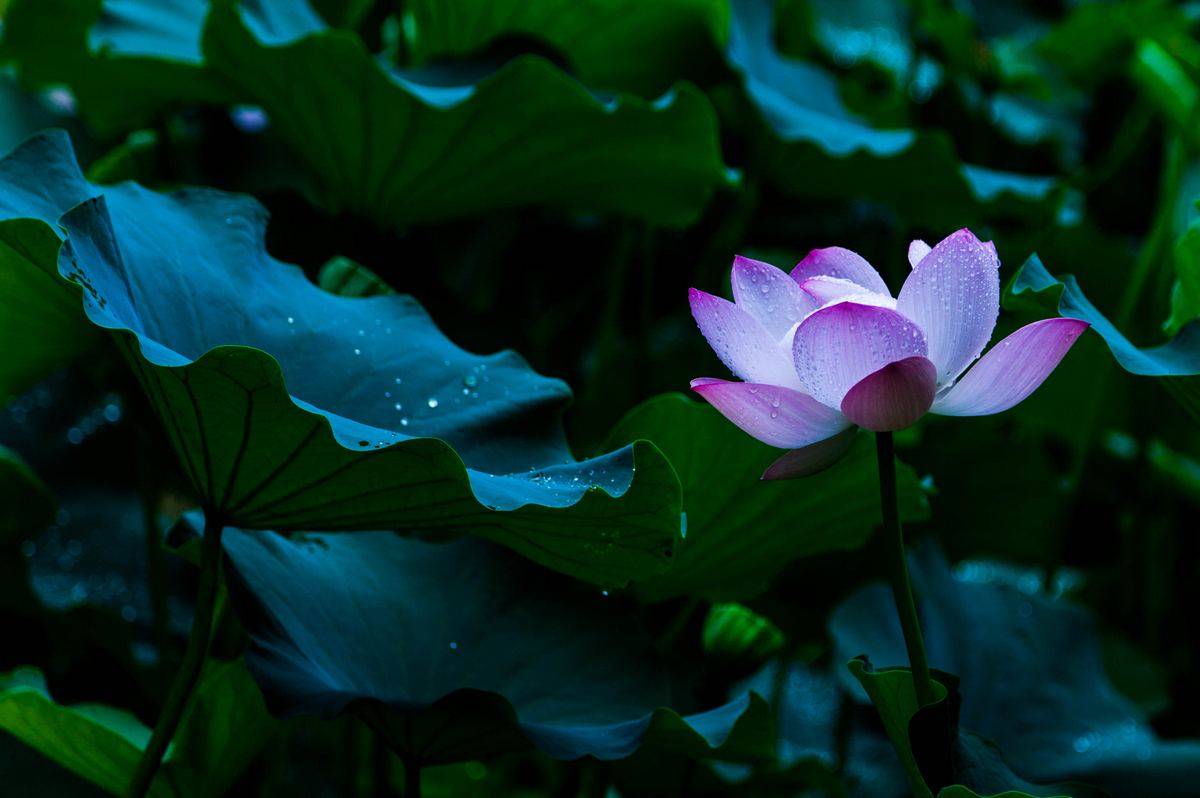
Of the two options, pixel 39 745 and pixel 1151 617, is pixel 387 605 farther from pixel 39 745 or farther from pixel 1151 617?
pixel 1151 617

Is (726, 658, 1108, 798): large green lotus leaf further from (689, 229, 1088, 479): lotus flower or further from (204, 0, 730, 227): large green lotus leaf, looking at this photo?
(204, 0, 730, 227): large green lotus leaf

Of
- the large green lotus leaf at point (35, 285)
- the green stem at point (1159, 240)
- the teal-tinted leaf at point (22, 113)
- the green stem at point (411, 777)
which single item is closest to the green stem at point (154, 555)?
the large green lotus leaf at point (35, 285)

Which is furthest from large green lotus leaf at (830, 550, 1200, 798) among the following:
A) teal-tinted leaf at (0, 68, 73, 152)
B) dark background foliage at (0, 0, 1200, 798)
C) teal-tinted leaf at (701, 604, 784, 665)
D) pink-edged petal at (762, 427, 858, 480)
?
teal-tinted leaf at (0, 68, 73, 152)

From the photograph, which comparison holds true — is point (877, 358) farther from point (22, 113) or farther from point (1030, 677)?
point (22, 113)

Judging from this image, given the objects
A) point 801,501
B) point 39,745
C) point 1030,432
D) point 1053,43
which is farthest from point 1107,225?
point 39,745

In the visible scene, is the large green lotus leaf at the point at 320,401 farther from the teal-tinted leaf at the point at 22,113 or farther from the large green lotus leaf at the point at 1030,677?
the teal-tinted leaf at the point at 22,113

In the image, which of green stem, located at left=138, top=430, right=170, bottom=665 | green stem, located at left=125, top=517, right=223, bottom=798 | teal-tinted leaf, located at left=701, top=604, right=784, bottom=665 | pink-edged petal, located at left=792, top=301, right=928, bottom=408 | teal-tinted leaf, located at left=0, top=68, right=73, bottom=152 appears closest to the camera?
Result: pink-edged petal, located at left=792, top=301, right=928, bottom=408
